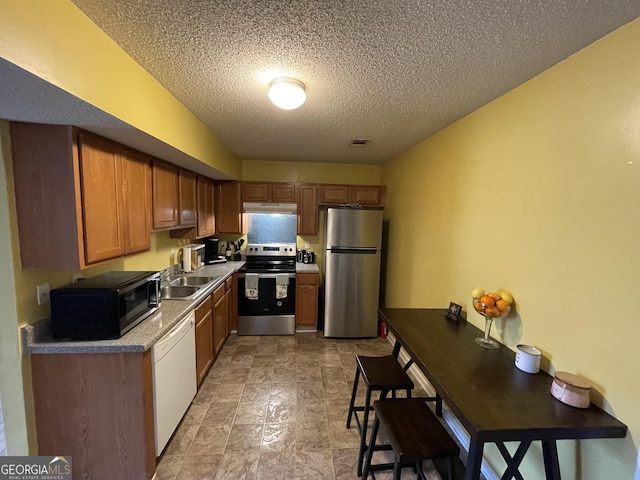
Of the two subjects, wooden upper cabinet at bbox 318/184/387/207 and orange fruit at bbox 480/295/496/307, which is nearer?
orange fruit at bbox 480/295/496/307

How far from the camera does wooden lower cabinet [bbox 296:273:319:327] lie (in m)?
3.98

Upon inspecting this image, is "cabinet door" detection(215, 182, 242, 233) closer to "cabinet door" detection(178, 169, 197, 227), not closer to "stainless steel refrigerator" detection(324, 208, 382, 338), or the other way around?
"cabinet door" detection(178, 169, 197, 227)

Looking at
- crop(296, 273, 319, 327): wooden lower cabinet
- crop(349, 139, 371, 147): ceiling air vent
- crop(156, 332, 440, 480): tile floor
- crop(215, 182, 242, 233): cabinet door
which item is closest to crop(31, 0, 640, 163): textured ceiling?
crop(349, 139, 371, 147): ceiling air vent

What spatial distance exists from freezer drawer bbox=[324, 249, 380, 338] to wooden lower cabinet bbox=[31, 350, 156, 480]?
2.44m

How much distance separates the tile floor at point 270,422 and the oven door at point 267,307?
382mm

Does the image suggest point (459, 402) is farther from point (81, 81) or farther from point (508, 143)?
point (81, 81)

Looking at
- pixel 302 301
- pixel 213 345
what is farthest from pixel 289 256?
pixel 213 345

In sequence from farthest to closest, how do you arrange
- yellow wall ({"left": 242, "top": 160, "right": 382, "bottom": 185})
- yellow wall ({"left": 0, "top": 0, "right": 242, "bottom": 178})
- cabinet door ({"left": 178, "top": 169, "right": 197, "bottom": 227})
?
yellow wall ({"left": 242, "top": 160, "right": 382, "bottom": 185}), cabinet door ({"left": 178, "top": 169, "right": 197, "bottom": 227}), yellow wall ({"left": 0, "top": 0, "right": 242, "bottom": 178})

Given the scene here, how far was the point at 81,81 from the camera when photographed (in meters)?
1.14

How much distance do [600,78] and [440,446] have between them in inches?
71.7

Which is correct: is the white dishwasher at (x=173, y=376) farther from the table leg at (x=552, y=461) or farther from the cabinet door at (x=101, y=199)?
the table leg at (x=552, y=461)

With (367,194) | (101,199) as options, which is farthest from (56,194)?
(367,194)

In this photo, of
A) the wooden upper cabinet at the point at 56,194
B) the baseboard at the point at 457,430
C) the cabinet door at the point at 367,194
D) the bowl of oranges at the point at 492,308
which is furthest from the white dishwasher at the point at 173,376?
the cabinet door at the point at 367,194

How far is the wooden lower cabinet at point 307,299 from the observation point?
13.1ft
